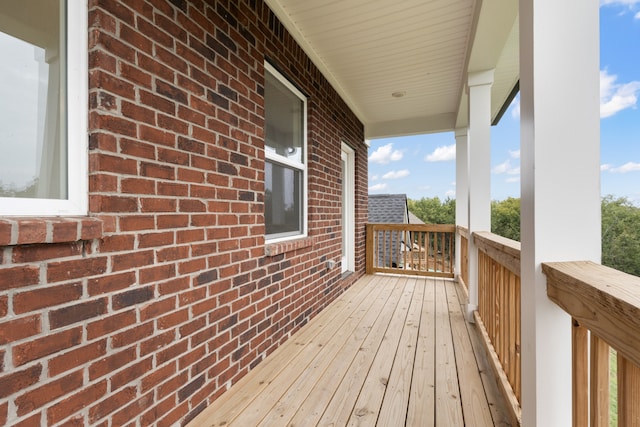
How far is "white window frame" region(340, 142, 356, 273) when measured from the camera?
454 cm

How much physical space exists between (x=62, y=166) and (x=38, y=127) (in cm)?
14

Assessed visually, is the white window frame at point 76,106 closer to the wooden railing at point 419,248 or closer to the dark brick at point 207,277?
the dark brick at point 207,277

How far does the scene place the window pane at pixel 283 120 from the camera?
2369mm

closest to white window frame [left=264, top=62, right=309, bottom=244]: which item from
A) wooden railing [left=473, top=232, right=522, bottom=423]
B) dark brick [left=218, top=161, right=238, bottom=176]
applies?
dark brick [left=218, top=161, right=238, bottom=176]

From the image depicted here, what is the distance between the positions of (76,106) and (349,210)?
383 cm

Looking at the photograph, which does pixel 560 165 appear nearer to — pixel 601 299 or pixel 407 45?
pixel 601 299

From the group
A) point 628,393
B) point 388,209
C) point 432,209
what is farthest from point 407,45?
point 432,209

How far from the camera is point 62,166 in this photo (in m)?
1.07

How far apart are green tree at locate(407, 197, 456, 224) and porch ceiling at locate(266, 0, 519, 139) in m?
13.9

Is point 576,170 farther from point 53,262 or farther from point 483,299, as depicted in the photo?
point 483,299

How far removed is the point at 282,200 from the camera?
260 centimetres

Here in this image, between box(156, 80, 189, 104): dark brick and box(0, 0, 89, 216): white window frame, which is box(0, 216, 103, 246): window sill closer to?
box(0, 0, 89, 216): white window frame

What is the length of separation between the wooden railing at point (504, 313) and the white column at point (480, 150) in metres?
0.35

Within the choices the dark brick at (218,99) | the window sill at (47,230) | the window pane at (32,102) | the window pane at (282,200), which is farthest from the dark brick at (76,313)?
the window pane at (282,200)
